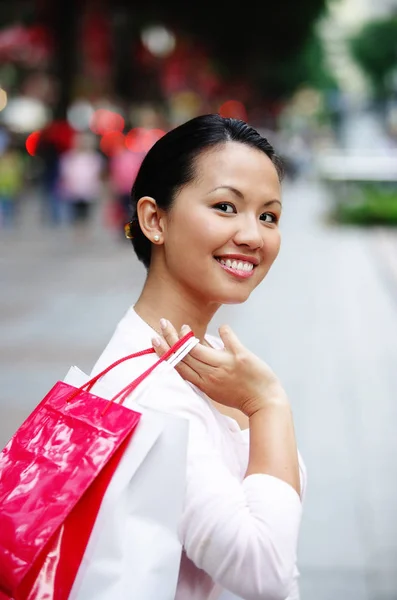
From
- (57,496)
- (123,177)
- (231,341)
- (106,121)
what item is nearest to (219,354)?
(231,341)

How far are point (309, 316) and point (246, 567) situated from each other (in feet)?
25.6

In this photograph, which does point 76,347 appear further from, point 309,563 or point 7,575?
point 7,575

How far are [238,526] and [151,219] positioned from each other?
0.65m

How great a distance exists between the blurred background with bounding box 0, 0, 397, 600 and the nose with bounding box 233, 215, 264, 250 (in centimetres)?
47

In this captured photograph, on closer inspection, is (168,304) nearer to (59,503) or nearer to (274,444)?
(274,444)

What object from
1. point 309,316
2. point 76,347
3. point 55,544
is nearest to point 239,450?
point 55,544

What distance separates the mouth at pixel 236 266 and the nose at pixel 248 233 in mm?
33

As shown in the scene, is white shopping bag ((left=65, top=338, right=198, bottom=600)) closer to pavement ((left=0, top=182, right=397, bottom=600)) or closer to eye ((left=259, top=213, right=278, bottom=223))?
eye ((left=259, top=213, right=278, bottom=223))

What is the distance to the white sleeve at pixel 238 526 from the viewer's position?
143 cm

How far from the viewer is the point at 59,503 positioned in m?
1.39

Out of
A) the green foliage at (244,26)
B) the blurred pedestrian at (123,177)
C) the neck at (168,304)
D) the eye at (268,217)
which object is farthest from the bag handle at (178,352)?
the green foliage at (244,26)

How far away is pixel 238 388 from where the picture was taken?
63.1 inches

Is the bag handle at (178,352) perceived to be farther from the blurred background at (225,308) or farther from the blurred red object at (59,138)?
the blurred red object at (59,138)

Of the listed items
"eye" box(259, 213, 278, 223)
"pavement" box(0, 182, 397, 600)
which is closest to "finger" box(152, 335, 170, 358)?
"eye" box(259, 213, 278, 223)
